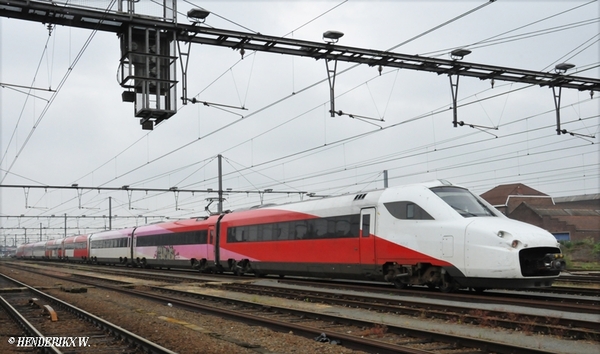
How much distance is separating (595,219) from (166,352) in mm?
61122

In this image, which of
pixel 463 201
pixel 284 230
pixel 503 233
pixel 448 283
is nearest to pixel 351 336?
pixel 503 233

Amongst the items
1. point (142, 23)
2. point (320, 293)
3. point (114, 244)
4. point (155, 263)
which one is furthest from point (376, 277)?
point (114, 244)

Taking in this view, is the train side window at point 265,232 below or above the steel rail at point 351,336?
above

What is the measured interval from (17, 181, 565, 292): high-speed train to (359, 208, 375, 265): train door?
0.10 feet

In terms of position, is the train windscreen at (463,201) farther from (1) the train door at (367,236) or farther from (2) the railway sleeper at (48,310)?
(2) the railway sleeper at (48,310)

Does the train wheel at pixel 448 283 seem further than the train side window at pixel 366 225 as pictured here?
No

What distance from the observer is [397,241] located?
16766mm

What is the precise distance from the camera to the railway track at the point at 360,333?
8.36m

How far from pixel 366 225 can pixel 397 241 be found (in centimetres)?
167

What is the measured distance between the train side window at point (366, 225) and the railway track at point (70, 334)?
27.4ft

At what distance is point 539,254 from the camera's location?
14039 mm

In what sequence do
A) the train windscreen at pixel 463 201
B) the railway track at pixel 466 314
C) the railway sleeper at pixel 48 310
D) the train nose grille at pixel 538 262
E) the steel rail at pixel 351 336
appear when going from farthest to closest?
the train windscreen at pixel 463 201 < the train nose grille at pixel 538 262 < the railway sleeper at pixel 48 310 < the railway track at pixel 466 314 < the steel rail at pixel 351 336

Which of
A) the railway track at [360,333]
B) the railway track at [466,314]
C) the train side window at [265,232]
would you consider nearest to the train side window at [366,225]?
the railway track at [466,314]

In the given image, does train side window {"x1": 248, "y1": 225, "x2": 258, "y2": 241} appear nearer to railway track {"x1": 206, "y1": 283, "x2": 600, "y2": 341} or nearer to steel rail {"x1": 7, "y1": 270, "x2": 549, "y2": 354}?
railway track {"x1": 206, "y1": 283, "x2": 600, "y2": 341}
